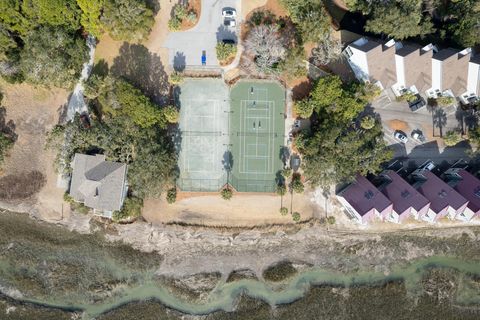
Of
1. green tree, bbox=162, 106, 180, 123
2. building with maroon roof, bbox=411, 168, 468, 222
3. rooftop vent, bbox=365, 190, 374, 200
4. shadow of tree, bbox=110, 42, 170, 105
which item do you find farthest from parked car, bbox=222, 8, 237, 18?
building with maroon roof, bbox=411, 168, 468, 222

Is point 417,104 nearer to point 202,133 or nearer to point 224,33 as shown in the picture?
point 224,33

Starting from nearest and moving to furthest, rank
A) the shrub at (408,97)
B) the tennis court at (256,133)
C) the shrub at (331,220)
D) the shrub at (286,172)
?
the shrub at (286,172)
the shrub at (408,97)
the tennis court at (256,133)
the shrub at (331,220)

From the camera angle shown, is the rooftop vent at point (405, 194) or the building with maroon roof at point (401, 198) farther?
the rooftop vent at point (405, 194)

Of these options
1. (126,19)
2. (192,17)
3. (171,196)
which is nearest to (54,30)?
(126,19)

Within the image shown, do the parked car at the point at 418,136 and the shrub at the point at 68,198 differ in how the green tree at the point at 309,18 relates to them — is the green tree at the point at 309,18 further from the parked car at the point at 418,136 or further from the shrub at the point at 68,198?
the shrub at the point at 68,198

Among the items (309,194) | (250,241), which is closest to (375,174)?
(309,194)

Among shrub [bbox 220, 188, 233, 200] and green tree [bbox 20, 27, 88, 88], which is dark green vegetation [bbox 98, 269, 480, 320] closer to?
shrub [bbox 220, 188, 233, 200]

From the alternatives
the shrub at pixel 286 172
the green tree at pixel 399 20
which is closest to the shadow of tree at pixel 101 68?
the shrub at pixel 286 172

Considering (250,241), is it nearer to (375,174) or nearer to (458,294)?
(375,174)
